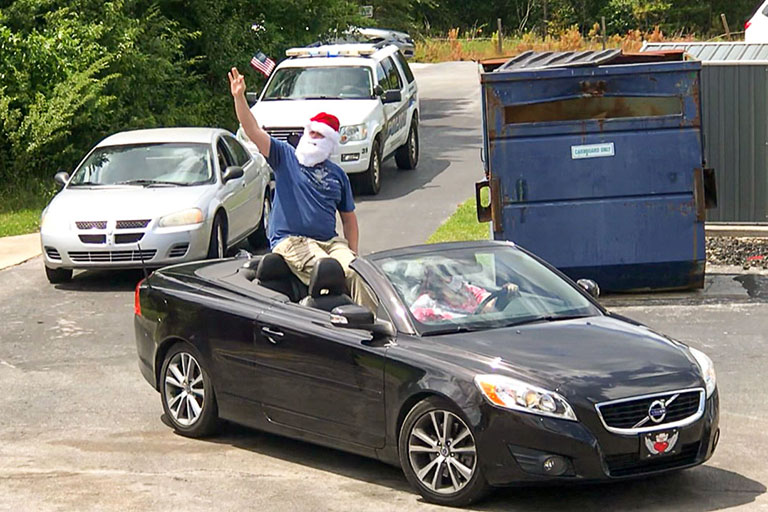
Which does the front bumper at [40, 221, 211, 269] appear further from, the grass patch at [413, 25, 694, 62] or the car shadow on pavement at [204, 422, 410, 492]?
the grass patch at [413, 25, 694, 62]

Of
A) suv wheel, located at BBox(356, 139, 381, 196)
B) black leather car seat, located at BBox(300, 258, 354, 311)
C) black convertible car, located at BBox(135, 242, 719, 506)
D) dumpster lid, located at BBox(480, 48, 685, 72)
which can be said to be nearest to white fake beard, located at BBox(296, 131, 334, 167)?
A: black convertible car, located at BBox(135, 242, 719, 506)

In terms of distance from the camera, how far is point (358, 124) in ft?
67.9

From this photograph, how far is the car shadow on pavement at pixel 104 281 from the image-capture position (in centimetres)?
1510

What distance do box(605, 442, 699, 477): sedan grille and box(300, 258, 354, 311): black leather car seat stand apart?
2034mm

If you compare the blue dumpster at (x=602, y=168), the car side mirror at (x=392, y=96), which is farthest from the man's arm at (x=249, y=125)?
the car side mirror at (x=392, y=96)

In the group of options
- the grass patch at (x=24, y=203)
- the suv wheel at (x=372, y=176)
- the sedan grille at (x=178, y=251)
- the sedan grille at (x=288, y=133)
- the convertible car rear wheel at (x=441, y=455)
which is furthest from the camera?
the suv wheel at (x=372, y=176)

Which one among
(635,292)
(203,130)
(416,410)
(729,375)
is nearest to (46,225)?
(203,130)

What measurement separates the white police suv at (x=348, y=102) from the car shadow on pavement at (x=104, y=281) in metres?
4.73

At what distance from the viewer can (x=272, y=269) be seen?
9000 mm

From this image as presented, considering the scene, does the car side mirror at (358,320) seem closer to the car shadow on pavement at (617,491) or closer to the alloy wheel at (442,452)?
the alloy wheel at (442,452)

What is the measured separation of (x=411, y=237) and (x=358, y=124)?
11.0 feet

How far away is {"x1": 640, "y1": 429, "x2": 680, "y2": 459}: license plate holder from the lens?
281 inches

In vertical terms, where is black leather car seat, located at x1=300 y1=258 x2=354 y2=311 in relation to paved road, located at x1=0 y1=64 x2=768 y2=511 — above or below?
above

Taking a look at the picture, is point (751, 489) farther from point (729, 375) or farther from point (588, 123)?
point (588, 123)
